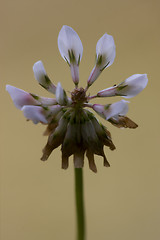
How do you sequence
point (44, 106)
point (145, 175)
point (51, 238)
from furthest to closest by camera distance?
point (145, 175), point (51, 238), point (44, 106)

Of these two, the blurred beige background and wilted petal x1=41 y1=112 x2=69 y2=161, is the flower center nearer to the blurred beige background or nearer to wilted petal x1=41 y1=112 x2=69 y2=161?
wilted petal x1=41 y1=112 x2=69 y2=161

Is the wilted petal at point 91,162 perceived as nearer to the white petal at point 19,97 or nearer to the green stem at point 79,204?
the green stem at point 79,204

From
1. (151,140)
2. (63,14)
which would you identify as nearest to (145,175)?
(151,140)

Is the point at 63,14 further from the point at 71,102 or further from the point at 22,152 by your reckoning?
the point at 71,102

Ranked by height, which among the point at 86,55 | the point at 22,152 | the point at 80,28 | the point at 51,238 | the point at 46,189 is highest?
the point at 80,28

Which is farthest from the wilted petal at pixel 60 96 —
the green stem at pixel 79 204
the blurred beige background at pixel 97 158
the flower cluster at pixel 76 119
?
the blurred beige background at pixel 97 158

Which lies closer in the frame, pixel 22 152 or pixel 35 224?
pixel 35 224

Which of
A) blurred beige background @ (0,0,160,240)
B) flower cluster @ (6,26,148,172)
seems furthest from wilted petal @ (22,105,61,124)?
blurred beige background @ (0,0,160,240)
